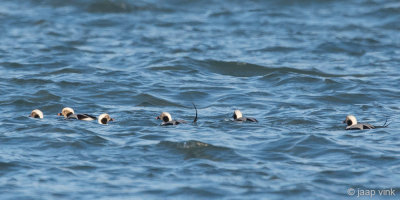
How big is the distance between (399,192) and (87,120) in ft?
19.5

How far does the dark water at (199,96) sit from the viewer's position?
1010cm

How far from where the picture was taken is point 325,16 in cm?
2742

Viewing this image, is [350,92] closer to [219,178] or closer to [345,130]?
[345,130]

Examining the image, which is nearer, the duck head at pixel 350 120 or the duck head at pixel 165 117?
the duck head at pixel 350 120

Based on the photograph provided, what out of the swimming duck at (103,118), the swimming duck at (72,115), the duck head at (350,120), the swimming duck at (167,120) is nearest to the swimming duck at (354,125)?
the duck head at (350,120)

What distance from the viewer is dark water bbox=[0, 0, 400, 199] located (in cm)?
1010

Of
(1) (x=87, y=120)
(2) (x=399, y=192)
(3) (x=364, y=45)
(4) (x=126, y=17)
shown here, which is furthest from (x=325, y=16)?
(2) (x=399, y=192)

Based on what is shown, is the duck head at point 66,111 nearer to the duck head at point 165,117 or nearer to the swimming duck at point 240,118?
the duck head at point 165,117

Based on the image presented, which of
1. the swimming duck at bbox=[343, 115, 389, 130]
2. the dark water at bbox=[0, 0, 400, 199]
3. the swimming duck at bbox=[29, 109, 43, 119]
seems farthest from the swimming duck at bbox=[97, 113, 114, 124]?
the swimming duck at bbox=[343, 115, 389, 130]

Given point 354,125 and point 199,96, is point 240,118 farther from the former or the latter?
point 199,96

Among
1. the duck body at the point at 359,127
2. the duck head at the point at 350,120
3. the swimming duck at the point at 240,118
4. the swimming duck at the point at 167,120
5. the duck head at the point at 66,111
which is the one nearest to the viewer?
the duck body at the point at 359,127

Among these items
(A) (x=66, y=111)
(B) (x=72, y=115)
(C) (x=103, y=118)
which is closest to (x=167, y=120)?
(C) (x=103, y=118)

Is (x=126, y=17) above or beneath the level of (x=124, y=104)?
above

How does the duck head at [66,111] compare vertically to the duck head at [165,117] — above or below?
above
